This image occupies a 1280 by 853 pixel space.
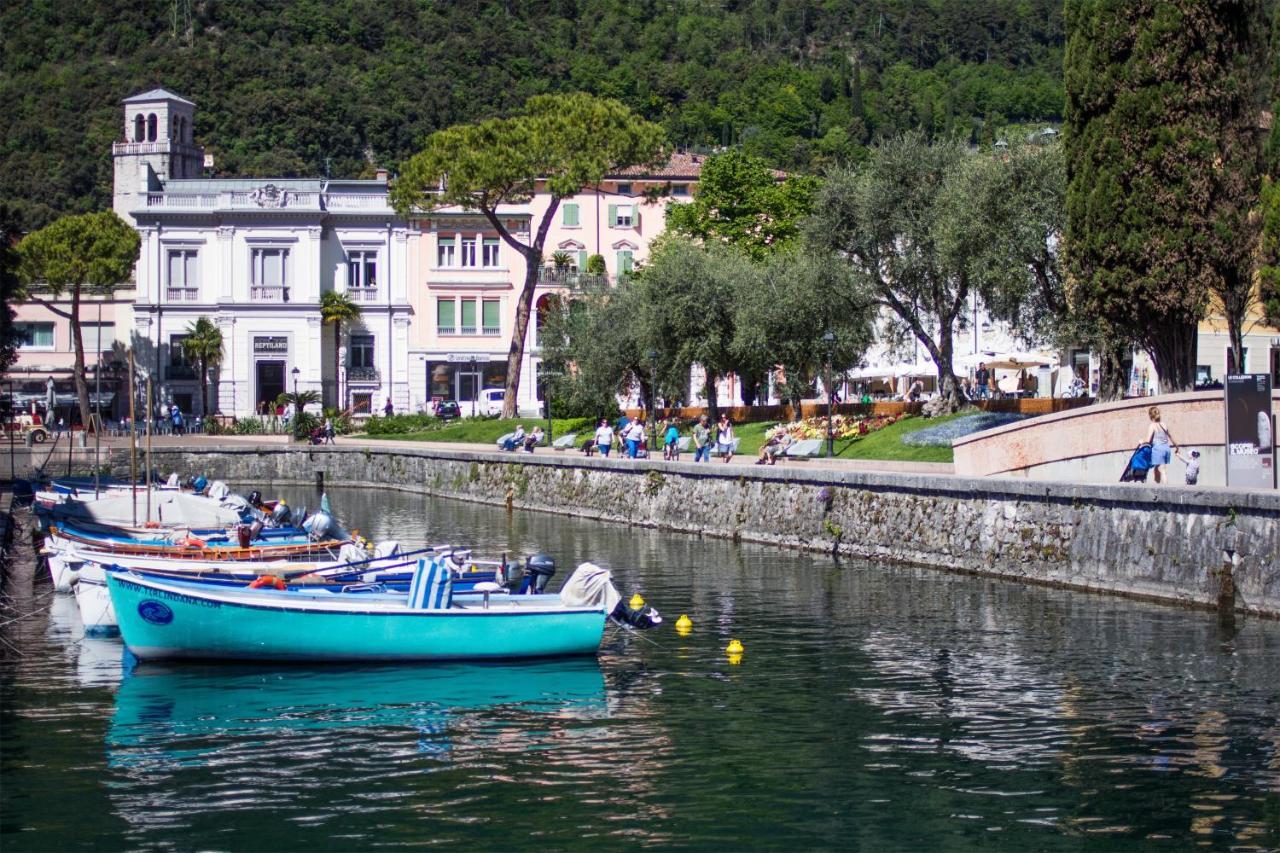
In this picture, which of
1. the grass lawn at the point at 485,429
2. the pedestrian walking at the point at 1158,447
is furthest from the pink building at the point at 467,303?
the pedestrian walking at the point at 1158,447

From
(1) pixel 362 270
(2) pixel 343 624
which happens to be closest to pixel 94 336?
(1) pixel 362 270

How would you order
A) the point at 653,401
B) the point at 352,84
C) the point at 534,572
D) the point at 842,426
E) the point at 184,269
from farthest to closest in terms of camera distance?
1. the point at 352,84
2. the point at 184,269
3. the point at 653,401
4. the point at 842,426
5. the point at 534,572

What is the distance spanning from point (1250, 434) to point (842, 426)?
987 inches

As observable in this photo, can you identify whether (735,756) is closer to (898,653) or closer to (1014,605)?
(898,653)

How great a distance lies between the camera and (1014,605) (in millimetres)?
28688

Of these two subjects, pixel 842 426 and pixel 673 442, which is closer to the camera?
pixel 673 442

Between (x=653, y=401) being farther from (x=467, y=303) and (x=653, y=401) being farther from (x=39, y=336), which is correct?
(x=39, y=336)

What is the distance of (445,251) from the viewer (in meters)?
91.2

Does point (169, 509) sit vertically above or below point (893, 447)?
below

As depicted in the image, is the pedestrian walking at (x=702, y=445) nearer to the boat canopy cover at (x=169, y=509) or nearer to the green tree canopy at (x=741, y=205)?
A: the boat canopy cover at (x=169, y=509)

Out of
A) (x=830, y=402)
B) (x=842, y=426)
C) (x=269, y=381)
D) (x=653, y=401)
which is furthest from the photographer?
(x=269, y=381)

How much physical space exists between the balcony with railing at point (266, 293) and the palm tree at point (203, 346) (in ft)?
8.57

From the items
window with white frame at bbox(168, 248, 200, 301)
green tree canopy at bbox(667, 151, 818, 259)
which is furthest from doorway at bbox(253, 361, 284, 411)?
green tree canopy at bbox(667, 151, 818, 259)

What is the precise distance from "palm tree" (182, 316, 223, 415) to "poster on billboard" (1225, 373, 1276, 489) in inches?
2580
